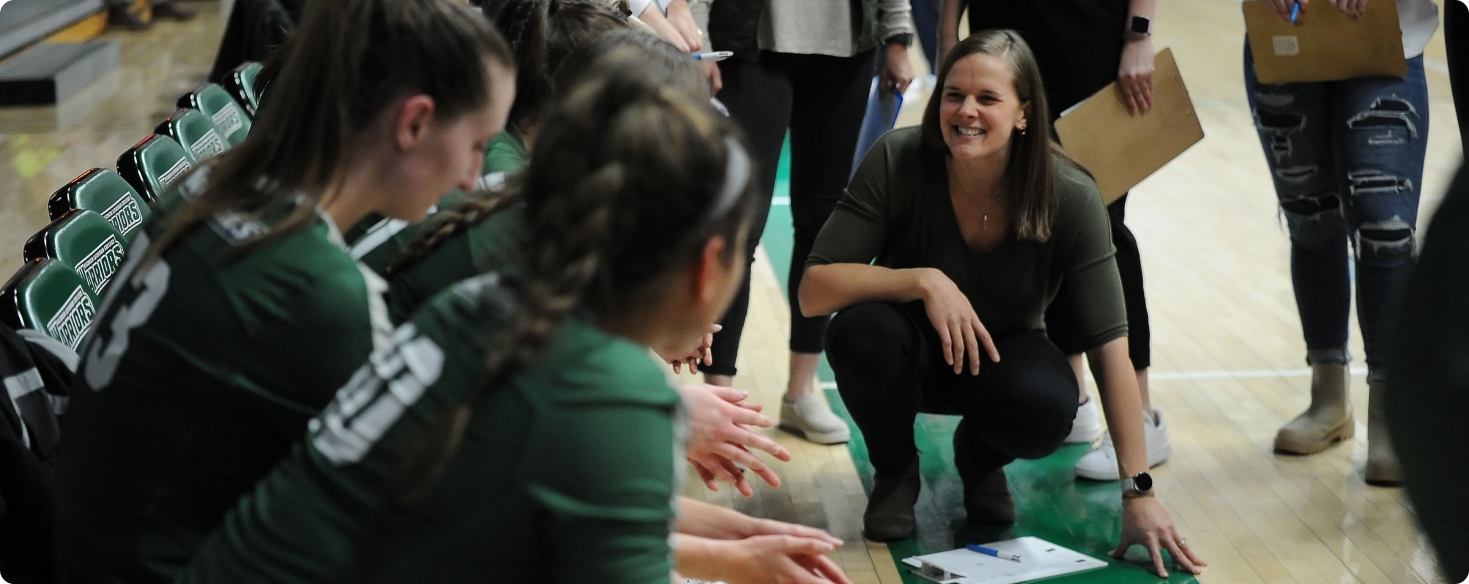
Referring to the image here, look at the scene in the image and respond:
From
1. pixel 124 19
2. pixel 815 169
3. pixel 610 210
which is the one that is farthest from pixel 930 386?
pixel 124 19

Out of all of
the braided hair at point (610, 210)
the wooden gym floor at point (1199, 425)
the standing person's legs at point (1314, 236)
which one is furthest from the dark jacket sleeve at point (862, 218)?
the braided hair at point (610, 210)

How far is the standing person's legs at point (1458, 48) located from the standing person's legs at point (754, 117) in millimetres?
1240

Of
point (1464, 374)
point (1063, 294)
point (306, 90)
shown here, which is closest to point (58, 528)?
point (306, 90)

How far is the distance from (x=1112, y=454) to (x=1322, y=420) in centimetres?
49

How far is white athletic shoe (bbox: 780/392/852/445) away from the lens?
3178mm

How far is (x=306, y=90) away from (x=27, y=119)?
21.5ft

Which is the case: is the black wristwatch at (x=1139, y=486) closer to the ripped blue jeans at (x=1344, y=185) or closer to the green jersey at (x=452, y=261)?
the ripped blue jeans at (x=1344, y=185)

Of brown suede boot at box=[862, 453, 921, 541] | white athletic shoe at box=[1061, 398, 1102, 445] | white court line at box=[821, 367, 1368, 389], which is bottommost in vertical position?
white court line at box=[821, 367, 1368, 389]

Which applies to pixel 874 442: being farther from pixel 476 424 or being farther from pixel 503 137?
pixel 476 424

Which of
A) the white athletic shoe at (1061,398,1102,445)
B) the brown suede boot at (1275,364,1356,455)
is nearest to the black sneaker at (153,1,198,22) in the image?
the white athletic shoe at (1061,398,1102,445)

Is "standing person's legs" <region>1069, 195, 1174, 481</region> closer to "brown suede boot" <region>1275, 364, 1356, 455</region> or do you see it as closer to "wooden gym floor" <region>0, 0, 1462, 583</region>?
"wooden gym floor" <region>0, 0, 1462, 583</region>

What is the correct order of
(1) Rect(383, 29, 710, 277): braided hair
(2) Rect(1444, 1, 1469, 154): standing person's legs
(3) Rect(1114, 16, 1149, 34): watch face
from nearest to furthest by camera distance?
(1) Rect(383, 29, 710, 277): braided hair < (2) Rect(1444, 1, 1469, 154): standing person's legs < (3) Rect(1114, 16, 1149, 34): watch face

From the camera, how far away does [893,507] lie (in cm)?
271

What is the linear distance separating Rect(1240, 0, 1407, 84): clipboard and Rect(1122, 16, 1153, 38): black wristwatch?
201 mm
